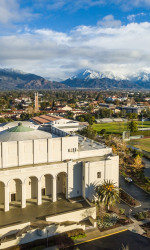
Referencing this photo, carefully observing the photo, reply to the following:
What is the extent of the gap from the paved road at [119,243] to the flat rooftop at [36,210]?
16.0 ft

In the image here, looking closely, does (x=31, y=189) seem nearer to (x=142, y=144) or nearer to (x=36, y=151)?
(x=36, y=151)

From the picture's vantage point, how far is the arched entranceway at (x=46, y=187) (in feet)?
105

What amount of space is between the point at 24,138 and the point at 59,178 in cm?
790

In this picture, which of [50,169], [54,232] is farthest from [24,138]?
[54,232]

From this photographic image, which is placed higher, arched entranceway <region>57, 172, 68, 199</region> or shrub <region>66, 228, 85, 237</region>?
arched entranceway <region>57, 172, 68, 199</region>

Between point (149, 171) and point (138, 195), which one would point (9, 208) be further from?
point (149, 171)

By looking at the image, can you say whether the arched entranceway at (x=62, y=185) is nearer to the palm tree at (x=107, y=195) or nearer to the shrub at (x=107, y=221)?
the palm tree at (x=107, y=195)

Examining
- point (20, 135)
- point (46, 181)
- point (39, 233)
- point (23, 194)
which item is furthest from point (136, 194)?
point (20, 135)

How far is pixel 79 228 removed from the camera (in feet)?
89.4

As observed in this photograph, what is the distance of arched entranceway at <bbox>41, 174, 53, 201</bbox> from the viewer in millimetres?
32094

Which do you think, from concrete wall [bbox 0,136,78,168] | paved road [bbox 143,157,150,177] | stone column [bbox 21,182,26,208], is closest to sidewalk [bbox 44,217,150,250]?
stone column [bbox 21,182,26,208]

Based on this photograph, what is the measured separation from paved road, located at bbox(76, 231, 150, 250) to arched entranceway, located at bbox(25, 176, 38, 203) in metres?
9.61

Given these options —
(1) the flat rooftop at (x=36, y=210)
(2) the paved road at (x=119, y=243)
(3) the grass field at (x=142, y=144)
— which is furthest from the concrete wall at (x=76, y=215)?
(3) the grass field at (x=142, y=144)

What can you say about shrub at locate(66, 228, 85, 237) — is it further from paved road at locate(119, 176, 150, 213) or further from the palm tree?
paved road at locate(119, 176, 150, 213)
